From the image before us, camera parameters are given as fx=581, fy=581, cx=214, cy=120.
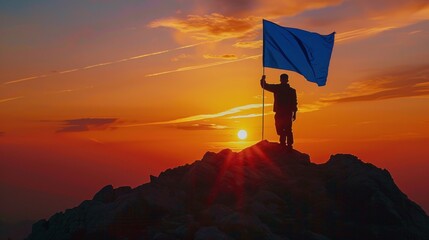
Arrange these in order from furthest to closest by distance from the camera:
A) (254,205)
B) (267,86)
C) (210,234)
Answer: (267,86) < (254,205) < (210,234)

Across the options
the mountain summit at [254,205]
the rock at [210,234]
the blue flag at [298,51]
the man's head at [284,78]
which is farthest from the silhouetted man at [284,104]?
the rock at [210,234]

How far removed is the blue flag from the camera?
93.4 feet

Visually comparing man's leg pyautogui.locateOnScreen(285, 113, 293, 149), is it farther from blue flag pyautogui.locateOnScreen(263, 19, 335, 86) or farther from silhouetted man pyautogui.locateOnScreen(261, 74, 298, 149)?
blue flag pyautogui.locateOnScreen(263, 19, 335, 86)

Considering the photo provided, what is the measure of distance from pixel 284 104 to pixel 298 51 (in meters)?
2.82

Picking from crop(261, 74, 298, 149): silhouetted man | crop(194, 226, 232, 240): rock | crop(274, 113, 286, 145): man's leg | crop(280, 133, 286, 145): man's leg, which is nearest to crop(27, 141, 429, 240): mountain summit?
crop(194, 226, 232, 240): rock

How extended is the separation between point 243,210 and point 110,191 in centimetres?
835

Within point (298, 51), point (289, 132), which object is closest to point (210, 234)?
point (289, 132)

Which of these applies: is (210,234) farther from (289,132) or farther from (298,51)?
(298,51)

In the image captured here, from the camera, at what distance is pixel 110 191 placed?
29047mm

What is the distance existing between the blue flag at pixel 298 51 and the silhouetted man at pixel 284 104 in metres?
0.90

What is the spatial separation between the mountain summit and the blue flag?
4.34 meters

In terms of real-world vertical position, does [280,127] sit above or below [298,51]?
below

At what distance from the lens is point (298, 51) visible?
29.2m

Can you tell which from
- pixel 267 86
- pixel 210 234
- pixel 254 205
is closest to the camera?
pixel 210 234
